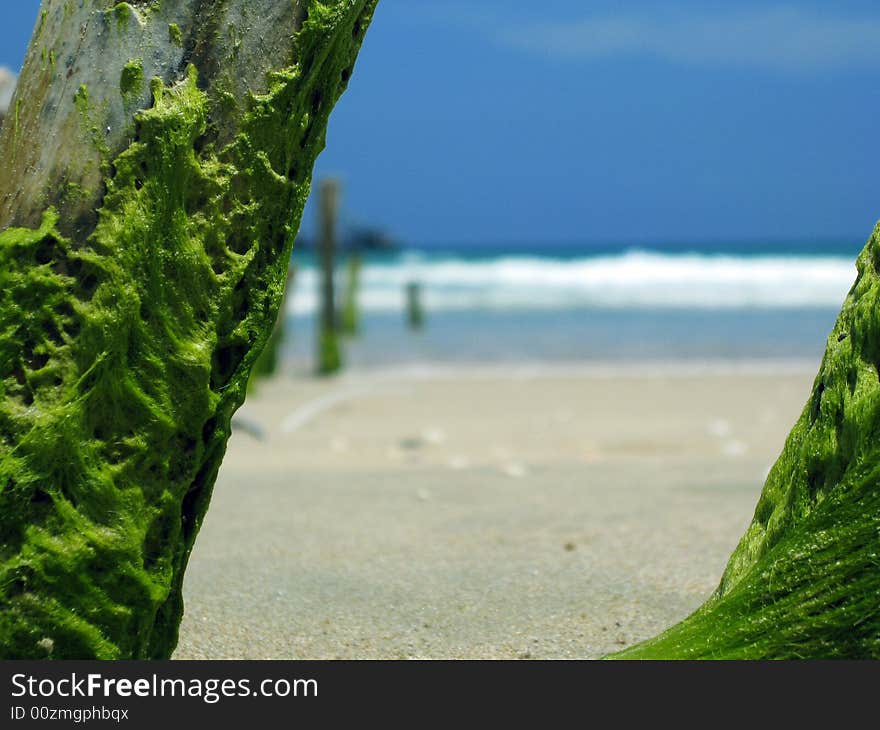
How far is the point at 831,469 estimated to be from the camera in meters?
1.84

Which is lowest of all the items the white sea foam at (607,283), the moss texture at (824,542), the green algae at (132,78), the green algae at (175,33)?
the white sea foam at (607,283)

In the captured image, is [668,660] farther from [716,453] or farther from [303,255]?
[303,255]

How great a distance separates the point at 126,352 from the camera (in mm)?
1857

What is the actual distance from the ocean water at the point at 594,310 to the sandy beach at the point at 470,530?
667 cm

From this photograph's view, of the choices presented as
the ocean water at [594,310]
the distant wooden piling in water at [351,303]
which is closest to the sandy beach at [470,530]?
the ocean water at [594,310]

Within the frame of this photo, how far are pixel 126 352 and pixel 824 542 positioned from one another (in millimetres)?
1287

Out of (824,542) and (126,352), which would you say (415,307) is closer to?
(126,352)

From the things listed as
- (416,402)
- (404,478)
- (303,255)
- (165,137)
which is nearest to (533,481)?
(404,478)

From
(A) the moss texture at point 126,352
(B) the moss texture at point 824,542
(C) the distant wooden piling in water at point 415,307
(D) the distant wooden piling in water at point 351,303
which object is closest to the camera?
(B) the moss texture at point 824,542

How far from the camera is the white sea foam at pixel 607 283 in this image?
27719 millimetres

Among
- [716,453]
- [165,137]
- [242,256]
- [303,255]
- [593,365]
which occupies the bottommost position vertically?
[303,255]

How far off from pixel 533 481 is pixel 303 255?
46.2 meters

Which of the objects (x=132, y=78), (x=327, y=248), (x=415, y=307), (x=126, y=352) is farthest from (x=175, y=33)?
(x=415, y=307)

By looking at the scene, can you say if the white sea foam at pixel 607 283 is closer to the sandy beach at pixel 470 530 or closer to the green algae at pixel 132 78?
the sandy beach at pixel 470 530
